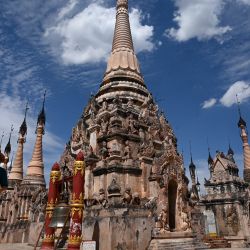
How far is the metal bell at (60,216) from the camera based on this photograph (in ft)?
42.2

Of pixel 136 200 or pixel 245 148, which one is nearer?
pixel 136 200

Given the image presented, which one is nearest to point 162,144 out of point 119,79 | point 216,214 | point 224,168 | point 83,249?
point 119,79

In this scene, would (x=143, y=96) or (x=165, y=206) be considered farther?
(x=143, y=96)

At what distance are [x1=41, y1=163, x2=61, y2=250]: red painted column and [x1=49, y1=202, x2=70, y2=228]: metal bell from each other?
685 millimetres

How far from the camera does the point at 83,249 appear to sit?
38.1ft

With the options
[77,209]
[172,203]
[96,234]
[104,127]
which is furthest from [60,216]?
[172,203]

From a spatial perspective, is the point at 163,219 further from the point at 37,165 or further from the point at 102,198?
the point at 37,165

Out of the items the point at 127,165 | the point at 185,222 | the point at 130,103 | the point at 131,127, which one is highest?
the point at 130,103

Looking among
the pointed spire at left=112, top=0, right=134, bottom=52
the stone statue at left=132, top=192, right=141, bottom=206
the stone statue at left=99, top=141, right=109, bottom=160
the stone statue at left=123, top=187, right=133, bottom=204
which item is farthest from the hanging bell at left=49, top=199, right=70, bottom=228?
the pointed spire at left=112, top=0, right=134, bottom=52

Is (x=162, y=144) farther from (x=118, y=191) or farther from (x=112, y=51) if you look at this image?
(x=112, y=51)

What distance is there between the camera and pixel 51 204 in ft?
47.2

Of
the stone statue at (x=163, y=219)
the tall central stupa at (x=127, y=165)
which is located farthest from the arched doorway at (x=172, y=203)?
the stone statue at (x=163, y=219)

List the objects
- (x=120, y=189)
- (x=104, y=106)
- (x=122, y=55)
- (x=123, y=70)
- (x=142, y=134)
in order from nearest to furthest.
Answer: (x=120, y=189) < (x=142, y=134) < (x=104, y=106) < (x=123, y=70) < (x=122, y=55)

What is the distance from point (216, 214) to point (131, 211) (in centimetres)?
2114
